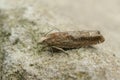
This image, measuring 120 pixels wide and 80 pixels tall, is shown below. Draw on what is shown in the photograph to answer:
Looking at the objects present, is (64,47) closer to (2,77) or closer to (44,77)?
(44,77)

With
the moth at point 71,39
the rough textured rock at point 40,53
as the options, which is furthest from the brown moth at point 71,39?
the rough textured rock at point 40,53

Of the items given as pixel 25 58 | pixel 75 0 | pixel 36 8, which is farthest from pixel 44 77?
pixel 75 0

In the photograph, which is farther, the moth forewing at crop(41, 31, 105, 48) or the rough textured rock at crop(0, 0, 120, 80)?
the moth forewing at crop(41, 31, 105, 48)

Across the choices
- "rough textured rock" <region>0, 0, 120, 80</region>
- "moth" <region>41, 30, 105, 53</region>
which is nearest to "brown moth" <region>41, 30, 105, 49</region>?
"moth" <region>41, 30, 105, 53</region>

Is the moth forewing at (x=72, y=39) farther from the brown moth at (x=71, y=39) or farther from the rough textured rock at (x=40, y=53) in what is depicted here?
the rough textured rock at (x=40, y=53)

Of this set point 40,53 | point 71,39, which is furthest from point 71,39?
point 40,53

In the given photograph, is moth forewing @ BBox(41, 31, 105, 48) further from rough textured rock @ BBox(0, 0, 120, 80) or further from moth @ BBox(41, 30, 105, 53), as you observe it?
rough textured rock @ BBox(0, 0, 120, 80)
